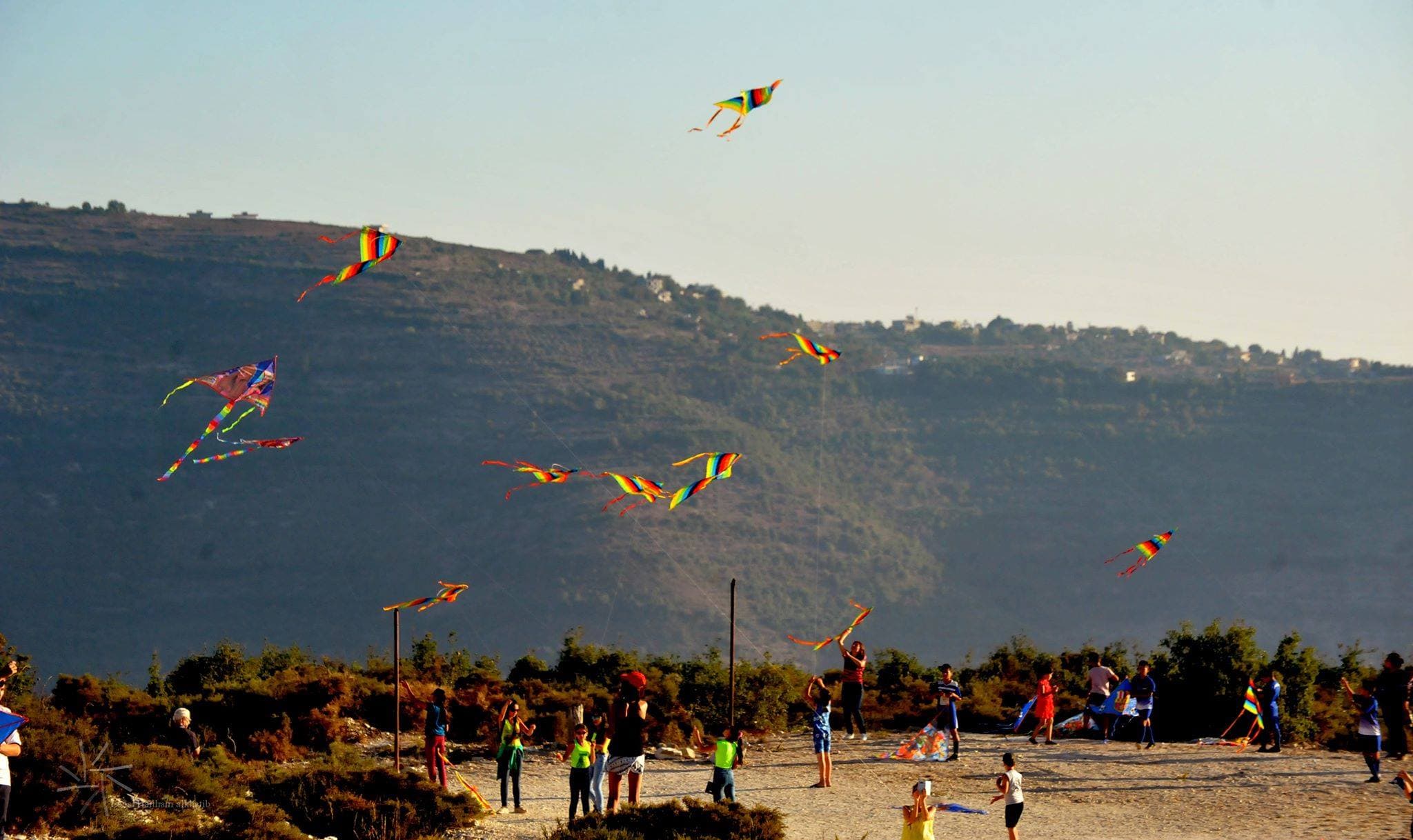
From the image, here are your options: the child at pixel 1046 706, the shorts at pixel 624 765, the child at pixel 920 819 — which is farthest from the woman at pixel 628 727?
the child at pixel 1046 706

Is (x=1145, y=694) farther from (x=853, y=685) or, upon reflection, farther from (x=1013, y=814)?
(x=1013, y=814)

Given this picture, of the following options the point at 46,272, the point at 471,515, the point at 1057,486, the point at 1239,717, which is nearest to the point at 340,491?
the point at 471,515

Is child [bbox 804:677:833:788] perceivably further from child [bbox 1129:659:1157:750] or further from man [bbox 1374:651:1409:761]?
man [bbox 1374:651:1409:761]

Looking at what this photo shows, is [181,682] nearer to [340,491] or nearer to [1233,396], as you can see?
[340,491]

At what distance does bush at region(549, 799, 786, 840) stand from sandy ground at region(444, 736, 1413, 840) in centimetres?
105

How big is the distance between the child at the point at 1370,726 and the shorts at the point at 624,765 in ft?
28.1

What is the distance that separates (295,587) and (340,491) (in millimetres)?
15002

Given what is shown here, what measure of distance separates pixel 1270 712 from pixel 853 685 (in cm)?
578

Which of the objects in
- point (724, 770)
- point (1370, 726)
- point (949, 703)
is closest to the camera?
point (724, 770)

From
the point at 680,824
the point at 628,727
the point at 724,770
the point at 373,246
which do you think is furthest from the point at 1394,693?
the point at 373,246

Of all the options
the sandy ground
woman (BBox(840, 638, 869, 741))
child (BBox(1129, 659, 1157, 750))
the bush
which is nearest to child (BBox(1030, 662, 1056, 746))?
the sandy ground

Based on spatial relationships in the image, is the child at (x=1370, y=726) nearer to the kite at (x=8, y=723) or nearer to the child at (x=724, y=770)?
the child at (x=724, y=770)

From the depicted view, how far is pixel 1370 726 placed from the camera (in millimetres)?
20250

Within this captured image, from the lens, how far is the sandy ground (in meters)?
18.8
